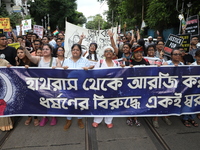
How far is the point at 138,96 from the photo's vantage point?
2934mm

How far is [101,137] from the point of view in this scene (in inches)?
115

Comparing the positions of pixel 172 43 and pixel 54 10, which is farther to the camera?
pixel 54 10

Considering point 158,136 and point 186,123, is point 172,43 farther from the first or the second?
point 158,136

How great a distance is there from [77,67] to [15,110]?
1.41 m

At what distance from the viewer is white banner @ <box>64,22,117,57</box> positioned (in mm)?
5324

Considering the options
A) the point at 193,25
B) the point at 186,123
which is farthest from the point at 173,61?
the point at 193,25

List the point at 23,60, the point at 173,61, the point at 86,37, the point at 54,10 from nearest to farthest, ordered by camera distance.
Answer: the point at 173,61 → the point at 23,60 → the point at 86,37 → the point at 54,10

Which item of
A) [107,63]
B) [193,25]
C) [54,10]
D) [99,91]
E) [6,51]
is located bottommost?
[99,91]

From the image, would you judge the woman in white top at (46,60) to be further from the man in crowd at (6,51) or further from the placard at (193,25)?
the placard at (193,25)

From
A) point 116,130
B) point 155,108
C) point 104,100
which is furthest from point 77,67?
point 155,108

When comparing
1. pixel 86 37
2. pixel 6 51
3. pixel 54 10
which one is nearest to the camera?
pixel 6 51

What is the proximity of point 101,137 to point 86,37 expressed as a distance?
3.60 metres

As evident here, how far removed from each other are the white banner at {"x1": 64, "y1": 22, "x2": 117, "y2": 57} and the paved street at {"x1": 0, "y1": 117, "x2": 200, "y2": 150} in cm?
285

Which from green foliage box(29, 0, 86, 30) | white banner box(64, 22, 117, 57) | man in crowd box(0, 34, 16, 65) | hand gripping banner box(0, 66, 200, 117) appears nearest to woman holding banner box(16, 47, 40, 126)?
man in crowd box(0, 34, 16, 65)
